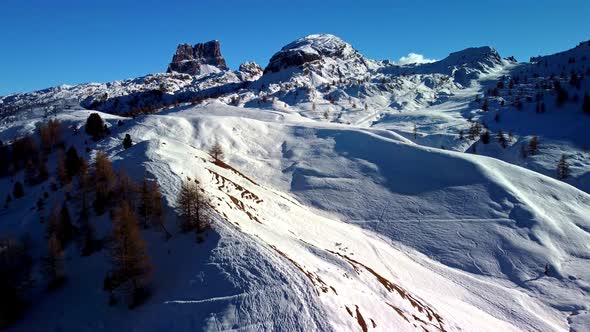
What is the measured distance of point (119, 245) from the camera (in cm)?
3412

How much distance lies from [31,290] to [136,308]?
1563 cm

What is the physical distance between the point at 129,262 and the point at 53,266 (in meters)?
11.2

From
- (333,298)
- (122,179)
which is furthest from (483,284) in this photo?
(122,179)

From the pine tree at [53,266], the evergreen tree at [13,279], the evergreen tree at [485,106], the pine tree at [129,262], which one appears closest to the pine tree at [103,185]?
the evergreen tree at [13,279]

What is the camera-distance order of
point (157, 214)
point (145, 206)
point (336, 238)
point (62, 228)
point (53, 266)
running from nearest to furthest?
1. point (53, 266)
2. point (157, 214)
3. point (145, 206)
4. point (62, 228)
5. point (336, 238)

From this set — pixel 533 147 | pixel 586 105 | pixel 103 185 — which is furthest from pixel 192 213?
pixel 586 105

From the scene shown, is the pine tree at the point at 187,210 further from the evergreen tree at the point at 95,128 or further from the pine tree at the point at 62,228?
the evergreen tree at the point at 95,128

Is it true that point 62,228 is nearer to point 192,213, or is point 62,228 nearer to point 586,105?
point 192,213

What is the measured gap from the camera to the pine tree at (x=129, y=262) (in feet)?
110

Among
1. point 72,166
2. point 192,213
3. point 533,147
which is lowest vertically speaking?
point 533,147

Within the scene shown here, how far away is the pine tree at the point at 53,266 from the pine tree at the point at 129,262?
8022 mm

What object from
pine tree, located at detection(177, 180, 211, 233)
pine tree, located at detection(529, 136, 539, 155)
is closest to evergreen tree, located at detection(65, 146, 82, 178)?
pine tree, located at detection(177, 180, 211, 233)

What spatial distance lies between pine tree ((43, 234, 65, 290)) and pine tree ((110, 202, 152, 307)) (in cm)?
802

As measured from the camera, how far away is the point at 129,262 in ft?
110
